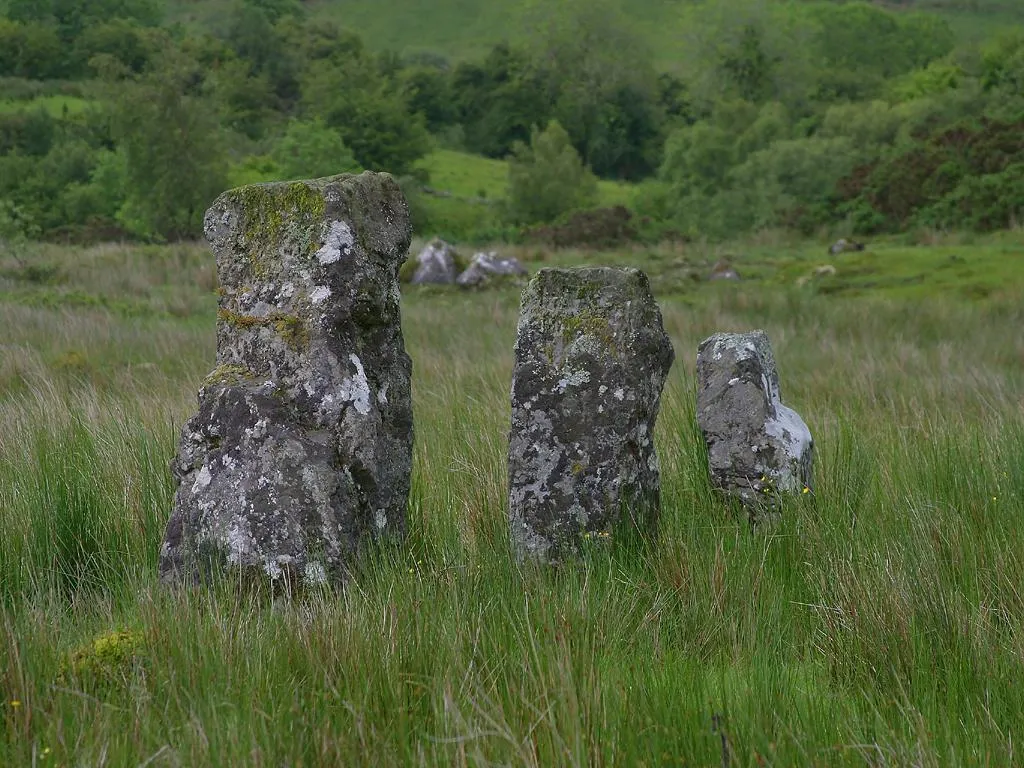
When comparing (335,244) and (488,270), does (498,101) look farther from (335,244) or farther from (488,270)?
(335,244)

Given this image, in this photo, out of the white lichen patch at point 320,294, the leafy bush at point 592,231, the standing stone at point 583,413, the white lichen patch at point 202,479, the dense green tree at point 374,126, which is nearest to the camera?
the white lichen patch at point 202,479

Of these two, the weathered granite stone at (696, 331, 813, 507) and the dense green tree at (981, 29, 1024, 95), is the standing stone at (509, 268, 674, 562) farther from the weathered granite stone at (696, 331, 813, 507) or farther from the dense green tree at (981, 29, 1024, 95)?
the dense green tree at (981, 29, 1024, 95)

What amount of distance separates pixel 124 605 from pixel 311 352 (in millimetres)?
1064

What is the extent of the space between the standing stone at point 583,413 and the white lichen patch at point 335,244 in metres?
0.83

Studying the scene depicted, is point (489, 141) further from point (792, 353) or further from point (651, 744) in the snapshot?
point (651, 744)

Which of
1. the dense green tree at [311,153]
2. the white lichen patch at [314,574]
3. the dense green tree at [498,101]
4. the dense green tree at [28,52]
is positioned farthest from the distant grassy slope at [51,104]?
the white lichen patch at [314,574]

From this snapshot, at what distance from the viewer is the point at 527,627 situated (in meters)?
2.96

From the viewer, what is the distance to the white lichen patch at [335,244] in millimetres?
3854

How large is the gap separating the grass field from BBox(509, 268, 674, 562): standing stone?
179mm

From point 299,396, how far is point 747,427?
2.15m

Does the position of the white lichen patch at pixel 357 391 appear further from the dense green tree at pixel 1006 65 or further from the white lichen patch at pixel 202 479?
the dense green tree at pixel 1006 65

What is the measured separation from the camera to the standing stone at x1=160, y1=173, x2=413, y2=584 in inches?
143

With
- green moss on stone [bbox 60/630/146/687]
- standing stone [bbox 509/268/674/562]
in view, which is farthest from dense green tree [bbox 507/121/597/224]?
green moss on stone [bbox 60/630/146/687]

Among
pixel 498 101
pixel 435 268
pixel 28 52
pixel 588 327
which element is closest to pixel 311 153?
pixel 435 268
